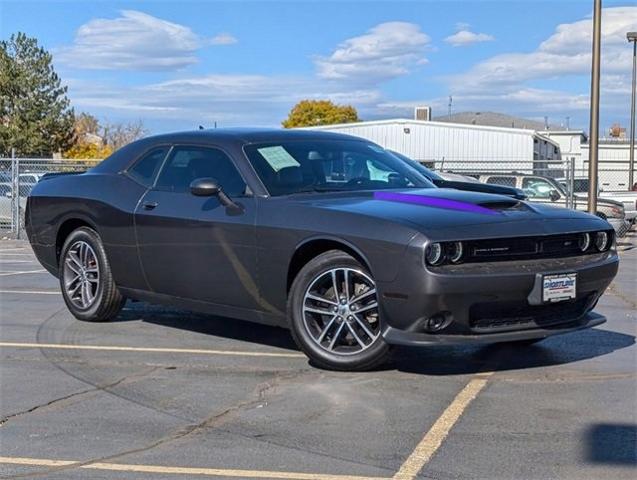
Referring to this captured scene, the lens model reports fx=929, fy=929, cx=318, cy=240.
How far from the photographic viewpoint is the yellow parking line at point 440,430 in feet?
13.4

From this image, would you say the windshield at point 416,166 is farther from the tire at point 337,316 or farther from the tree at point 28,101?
the tree at point 28,101

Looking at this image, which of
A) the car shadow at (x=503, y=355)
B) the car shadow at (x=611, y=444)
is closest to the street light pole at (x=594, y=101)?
the car shadow at (x=503, y=355)

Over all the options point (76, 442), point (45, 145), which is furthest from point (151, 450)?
point (45, 145)

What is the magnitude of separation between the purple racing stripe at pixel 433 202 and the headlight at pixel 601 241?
2.66 ft

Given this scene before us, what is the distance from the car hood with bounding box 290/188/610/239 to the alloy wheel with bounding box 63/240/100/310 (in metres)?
2.38

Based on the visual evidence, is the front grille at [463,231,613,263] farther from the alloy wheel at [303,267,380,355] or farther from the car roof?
the car roof

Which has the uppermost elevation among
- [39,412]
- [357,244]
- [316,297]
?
[357,244]

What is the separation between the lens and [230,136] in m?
6.85

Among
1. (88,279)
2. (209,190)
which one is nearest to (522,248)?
(209,190)

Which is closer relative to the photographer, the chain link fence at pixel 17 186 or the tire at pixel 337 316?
the tire at pixel 337 316

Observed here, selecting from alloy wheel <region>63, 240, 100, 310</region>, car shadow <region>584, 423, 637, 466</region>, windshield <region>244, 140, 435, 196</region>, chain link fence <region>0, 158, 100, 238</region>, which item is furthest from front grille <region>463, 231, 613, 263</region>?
chain link fence <region>0, 158, 100, 238</region>

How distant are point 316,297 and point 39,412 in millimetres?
1794

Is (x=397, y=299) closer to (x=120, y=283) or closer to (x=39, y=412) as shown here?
(x=39, y=412)

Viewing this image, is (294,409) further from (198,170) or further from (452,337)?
(198,170)
